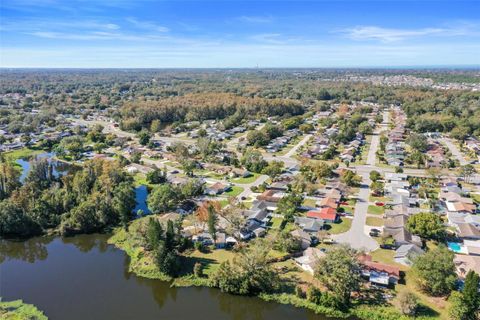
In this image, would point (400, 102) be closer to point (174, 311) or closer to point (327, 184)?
point (327, 184)

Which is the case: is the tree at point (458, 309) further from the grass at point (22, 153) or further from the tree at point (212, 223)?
the grass at point (22, 153)

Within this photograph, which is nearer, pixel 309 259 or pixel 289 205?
pixel 309 259

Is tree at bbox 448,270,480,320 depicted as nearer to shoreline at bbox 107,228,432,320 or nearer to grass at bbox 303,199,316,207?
shoreline at bbox 107,228,432,320

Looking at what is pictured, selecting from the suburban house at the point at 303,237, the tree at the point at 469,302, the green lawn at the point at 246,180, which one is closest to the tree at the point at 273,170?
the green lawn at the point at 246,180

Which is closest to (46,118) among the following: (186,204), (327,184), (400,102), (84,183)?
(84,183)

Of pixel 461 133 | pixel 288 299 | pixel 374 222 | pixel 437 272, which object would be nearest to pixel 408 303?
pixel 437 272

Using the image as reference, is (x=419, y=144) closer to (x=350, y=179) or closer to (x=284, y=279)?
(x=350, y=179)

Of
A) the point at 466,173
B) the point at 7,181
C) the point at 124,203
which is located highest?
the point at 7,181
